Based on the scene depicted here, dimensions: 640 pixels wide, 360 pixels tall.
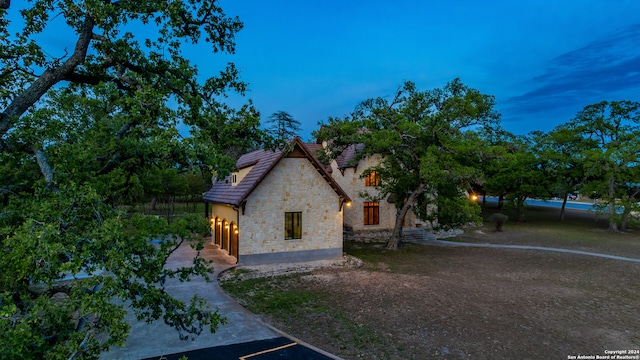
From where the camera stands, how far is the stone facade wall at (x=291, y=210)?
17.2m

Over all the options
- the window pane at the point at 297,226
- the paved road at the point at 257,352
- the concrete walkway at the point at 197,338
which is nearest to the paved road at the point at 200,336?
the concrete walkway at the point at 197,338

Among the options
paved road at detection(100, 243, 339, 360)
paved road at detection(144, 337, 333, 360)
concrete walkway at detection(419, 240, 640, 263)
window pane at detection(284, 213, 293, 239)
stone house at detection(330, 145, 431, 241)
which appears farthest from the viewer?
stone house at detection(330, 145, 431, 241)

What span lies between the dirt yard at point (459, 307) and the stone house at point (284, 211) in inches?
83.9

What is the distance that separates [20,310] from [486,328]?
11024 millimetres

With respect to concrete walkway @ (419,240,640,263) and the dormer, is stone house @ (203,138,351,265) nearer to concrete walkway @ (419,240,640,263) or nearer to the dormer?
the dormer

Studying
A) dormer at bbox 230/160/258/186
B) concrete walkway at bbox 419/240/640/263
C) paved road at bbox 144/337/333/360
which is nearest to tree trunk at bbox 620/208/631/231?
concrete walkway at bbox 419/240/640/263

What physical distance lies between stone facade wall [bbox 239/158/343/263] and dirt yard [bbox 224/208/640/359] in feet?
7.18

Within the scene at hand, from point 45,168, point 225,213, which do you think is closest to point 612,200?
point 225,213

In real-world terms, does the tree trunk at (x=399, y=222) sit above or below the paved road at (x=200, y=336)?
above

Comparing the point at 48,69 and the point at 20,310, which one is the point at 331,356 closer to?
the point at 20,310

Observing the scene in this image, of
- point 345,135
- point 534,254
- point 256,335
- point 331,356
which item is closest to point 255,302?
point 256,335

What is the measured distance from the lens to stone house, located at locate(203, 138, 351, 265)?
1711cm

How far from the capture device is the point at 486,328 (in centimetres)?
1030

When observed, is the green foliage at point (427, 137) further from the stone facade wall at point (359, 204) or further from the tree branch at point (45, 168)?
the tree branch at point (45, 168)
